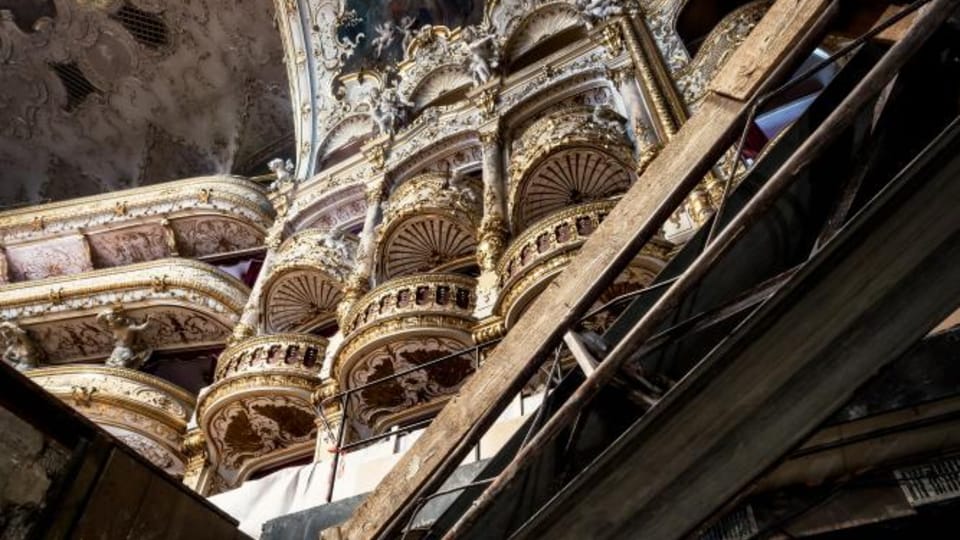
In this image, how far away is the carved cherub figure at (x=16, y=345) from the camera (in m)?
14.0

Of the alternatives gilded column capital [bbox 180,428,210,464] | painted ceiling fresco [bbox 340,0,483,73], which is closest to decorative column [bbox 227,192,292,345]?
gilded column capital [bbox 180,428,210,464]

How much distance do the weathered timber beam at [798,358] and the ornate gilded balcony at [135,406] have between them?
10732 mm

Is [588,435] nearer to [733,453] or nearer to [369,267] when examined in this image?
[733,453]

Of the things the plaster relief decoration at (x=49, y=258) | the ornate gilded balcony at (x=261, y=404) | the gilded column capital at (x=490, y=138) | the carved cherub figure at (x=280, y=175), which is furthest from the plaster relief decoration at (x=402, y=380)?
the plaster relief decoration at (x=49, y=258)

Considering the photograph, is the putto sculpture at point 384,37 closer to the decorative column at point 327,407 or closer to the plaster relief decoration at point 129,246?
the plaster relief decoration at point 129,246

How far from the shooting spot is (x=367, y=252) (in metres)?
10.7

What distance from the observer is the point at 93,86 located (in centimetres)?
1922

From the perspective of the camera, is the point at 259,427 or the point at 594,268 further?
the point at 259,427

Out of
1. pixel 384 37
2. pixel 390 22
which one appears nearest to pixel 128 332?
pixel 384 37

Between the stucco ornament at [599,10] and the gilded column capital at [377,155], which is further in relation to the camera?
the gilded column capital at [377,155]

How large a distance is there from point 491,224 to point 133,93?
1483 cm

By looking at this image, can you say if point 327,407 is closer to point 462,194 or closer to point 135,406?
point 462,194

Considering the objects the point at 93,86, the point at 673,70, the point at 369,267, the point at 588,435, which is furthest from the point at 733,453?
the point at 93,86

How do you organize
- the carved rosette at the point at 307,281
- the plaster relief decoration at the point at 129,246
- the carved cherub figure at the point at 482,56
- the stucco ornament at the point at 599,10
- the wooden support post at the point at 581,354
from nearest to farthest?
the wooden support post at the point at 581,354 < the carved rosette at the point at 307,281 < the stucco ornament at the point at 599,10 < the carved cherub figure at the point at 482,56 < the plaster relief decoration at the point at 129,246
